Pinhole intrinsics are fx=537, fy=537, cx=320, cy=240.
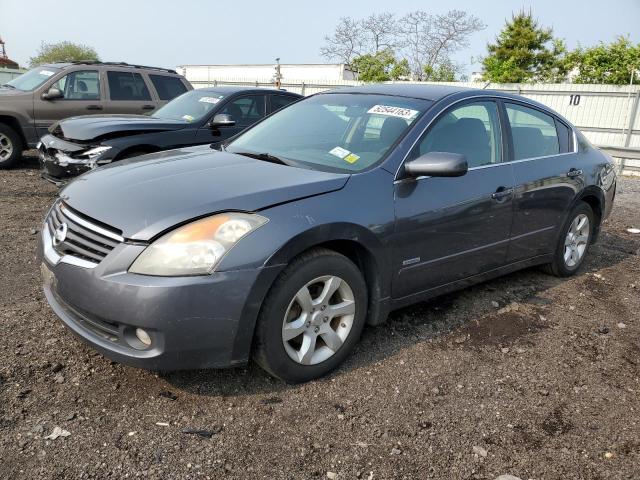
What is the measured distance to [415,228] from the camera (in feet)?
10.6

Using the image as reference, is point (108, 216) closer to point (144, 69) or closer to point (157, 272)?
point (157, 272)

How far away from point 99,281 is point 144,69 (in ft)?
26.1

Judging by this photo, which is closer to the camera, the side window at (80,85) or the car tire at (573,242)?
the car tire at (573,242)

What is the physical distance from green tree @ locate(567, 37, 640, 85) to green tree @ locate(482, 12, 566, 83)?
4458 millimetres

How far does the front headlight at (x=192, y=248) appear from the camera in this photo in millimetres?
2443

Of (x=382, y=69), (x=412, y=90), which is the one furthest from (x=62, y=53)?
(x=412, y=90)

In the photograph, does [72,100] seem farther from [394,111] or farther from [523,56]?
[523,56]

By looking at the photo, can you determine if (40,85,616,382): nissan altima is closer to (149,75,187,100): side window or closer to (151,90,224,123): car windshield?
(151,90,224,123): car windshield

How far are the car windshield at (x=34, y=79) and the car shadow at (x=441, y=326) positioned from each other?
784 centimetres

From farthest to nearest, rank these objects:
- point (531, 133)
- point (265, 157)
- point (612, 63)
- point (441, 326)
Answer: point (612, 63) < point (531, 133) < point (441, 326) < point (265, 157)

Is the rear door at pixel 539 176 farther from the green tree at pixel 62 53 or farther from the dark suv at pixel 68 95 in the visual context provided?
the green tree at pixel 62 53

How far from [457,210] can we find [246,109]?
4927 mm

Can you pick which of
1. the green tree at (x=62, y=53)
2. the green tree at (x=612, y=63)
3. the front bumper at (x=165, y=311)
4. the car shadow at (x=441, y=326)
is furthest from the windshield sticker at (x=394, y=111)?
the green tree at (x=62, y=53)

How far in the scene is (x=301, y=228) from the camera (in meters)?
2.68
